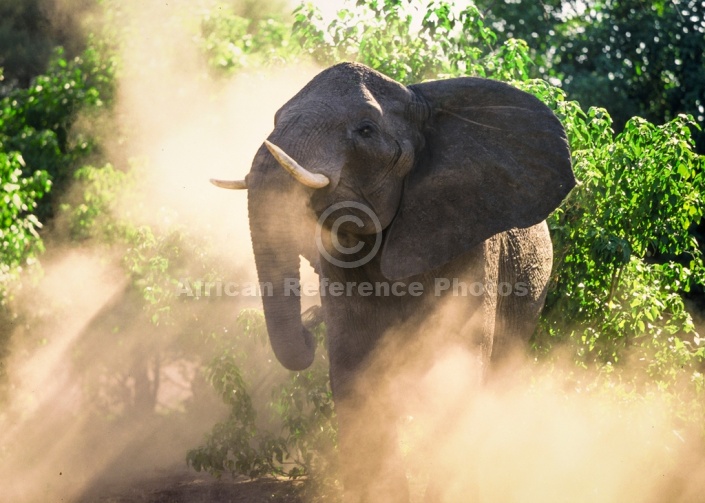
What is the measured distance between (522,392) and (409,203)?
2.13 m

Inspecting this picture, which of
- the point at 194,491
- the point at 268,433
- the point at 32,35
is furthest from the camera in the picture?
the point at 32,35

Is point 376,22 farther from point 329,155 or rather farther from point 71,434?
point 71,434

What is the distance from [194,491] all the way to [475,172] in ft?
12.0

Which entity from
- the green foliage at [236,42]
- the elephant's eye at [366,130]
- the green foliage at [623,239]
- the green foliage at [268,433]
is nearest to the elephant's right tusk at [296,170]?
the elephant's eye at [366,130]

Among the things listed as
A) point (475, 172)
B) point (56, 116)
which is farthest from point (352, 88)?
point (56, 116)

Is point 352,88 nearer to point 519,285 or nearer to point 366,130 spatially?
point 366,130

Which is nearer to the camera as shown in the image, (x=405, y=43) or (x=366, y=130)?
(x=366, y=130)

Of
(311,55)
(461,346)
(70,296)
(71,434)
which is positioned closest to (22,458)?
(71,434)

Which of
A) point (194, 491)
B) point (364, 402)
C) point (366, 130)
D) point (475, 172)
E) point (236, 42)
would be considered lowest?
point (194, 491)

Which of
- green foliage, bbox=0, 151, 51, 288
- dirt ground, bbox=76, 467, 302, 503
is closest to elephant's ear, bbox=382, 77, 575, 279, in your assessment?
dirt ground, bbox=76, 467, 302, 503

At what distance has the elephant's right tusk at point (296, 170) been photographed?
4336 millimetres

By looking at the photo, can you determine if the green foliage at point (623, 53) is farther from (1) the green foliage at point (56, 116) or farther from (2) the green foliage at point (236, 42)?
(1) the green foliage at point (56, 116)

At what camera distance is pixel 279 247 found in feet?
15.4

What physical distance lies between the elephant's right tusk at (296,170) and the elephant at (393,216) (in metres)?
0.15
